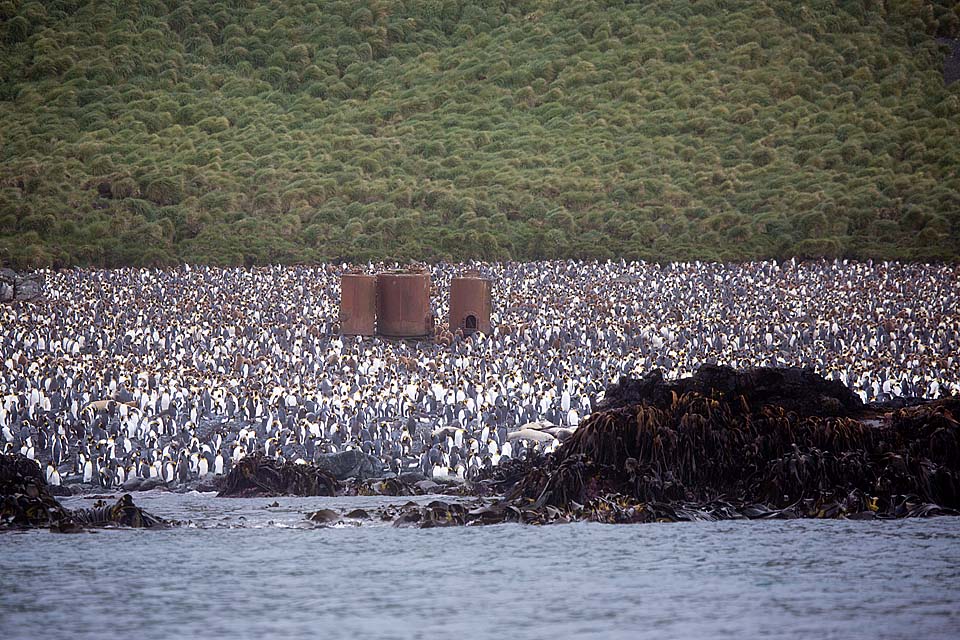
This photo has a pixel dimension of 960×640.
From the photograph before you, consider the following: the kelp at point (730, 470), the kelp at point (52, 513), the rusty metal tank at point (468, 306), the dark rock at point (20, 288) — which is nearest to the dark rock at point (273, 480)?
the kelp at point (52, 513)

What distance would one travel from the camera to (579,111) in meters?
73.0

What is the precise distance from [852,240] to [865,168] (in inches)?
340

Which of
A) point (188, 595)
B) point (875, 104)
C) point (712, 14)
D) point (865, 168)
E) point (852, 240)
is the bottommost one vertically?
point (188, 595)

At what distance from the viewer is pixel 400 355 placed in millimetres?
35031

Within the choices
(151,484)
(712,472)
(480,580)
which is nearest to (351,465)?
(151,484)

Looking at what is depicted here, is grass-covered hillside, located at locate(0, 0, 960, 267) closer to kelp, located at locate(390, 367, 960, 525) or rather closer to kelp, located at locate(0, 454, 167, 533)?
kelp, located at locate(390, 367, 960, 525)

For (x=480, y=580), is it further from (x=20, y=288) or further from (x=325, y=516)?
(x=20, y=288)

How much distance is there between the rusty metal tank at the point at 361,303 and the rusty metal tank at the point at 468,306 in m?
2.24

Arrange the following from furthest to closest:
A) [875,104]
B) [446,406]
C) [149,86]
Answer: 1. [149,86]
2. [875,104]
3. [446,406]

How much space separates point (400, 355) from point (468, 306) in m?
3.57

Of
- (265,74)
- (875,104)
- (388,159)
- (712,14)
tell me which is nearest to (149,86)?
(265,74)

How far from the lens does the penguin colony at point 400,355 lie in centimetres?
2586

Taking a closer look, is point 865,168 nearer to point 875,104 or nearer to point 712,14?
point 875,104

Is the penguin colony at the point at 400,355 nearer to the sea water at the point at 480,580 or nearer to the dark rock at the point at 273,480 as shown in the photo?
the dark rock at the point at 273,480
